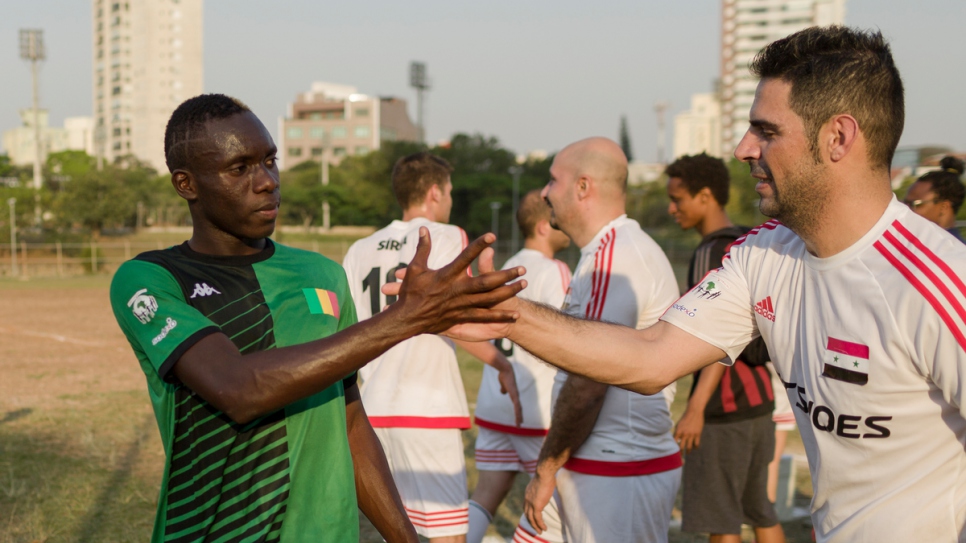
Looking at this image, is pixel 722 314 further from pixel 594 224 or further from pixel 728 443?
pixel 728 443

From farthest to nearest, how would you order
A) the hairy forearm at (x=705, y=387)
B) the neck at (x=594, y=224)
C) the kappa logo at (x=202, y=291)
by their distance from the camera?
the hairy forearm at (x=705, y=387) < the neck at (x=594, y=224) < the kappa logo at (x=202, y=291)

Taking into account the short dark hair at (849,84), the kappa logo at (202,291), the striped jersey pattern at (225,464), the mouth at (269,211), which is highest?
the short dark hair at (849,84)

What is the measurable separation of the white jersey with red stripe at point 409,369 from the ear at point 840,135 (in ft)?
9.93

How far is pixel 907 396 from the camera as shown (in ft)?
7.26

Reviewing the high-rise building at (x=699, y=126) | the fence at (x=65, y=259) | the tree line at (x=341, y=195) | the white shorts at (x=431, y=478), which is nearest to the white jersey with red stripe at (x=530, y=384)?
the white shorts at (x=431, y=478)

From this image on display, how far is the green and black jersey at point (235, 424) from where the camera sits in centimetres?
237

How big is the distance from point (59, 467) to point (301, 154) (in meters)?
120

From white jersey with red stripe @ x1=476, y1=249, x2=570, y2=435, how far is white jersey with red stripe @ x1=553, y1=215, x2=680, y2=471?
1.60 m

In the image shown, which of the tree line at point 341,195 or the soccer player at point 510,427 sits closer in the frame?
the soccer player at point 510,427

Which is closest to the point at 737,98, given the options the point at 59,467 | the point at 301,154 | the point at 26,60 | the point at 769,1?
the point at 769,1

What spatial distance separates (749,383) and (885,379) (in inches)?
119

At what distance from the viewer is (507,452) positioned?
5.79 meters

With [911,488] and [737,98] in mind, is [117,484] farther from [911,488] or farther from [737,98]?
[737,98]

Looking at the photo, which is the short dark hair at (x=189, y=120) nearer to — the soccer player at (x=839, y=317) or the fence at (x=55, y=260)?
the soccer player at (x=839, y=317)
